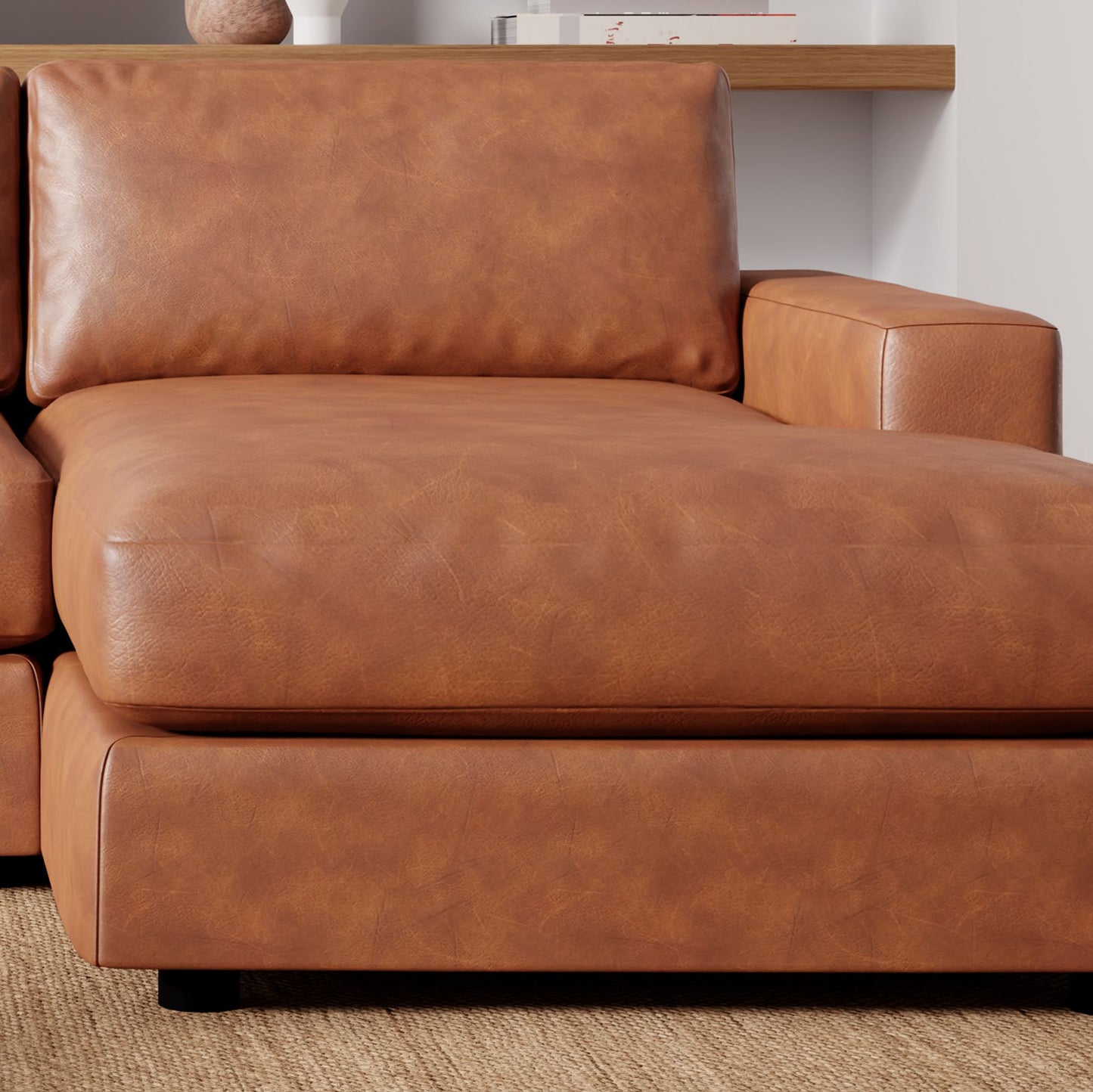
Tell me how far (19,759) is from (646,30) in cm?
213

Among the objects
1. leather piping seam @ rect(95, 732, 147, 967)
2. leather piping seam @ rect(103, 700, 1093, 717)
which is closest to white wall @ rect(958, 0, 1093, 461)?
leather piping seam @ rect(103, 700, 1093, 717)

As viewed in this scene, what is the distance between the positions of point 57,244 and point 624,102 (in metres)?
0.73

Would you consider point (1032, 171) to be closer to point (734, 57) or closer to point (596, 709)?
point (734, 57)

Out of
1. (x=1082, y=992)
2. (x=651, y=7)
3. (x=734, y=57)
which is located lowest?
(x=1082, y=992)

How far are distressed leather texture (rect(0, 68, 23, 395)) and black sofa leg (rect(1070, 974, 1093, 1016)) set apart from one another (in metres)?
1.37

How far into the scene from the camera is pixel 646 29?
312cm

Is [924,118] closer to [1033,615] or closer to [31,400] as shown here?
[31,400]

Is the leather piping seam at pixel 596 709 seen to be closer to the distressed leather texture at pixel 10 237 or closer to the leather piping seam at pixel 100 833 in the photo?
the leather piping seam at pixel 100 833

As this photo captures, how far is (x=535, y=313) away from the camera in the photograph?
6.79ft

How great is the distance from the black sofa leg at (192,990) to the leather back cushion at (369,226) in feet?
3.09

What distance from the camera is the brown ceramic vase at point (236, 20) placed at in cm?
298

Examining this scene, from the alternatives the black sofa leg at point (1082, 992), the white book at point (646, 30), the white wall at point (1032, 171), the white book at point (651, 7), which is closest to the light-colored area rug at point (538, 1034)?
the black sofa leg at point (1082, 992)

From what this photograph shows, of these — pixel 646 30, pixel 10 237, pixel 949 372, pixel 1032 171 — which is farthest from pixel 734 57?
pixel 949 372

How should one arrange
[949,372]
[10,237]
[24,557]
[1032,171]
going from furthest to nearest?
1. [1032,171]
2. [10,237]
3. [949,372]
4. [24,557]
